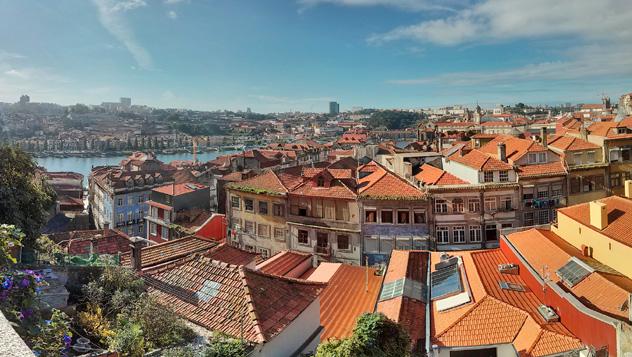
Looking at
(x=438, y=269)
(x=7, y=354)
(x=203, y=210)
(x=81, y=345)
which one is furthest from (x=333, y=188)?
(x=7, y=354)

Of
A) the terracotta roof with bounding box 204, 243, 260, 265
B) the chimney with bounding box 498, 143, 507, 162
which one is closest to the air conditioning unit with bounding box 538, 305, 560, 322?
the terracotta roof with bounding box 204, 243, 260, 265

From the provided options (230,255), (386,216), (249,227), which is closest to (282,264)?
(230,255)

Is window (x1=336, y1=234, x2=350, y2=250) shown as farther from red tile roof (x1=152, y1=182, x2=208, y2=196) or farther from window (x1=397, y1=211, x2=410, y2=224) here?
red tile roof (x1=152, y1=182, x2=208, y2=196)

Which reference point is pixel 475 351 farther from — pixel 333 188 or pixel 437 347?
pixel 333 188

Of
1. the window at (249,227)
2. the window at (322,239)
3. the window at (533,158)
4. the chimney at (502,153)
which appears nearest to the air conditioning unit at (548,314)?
the window at (322,239)

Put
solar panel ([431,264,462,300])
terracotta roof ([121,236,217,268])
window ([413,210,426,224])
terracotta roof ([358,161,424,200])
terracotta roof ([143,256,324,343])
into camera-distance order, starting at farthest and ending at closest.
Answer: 1. window ([413,210,426,224])
2. terracotta roof ([358,161,424,200])
3. terracotta roof ([121,236,217,268])
4. solar panel ([431,264,462,300])
5. terracotta roof ([143,256,324,343])

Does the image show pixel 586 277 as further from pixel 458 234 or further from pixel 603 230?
pixel 458 234
